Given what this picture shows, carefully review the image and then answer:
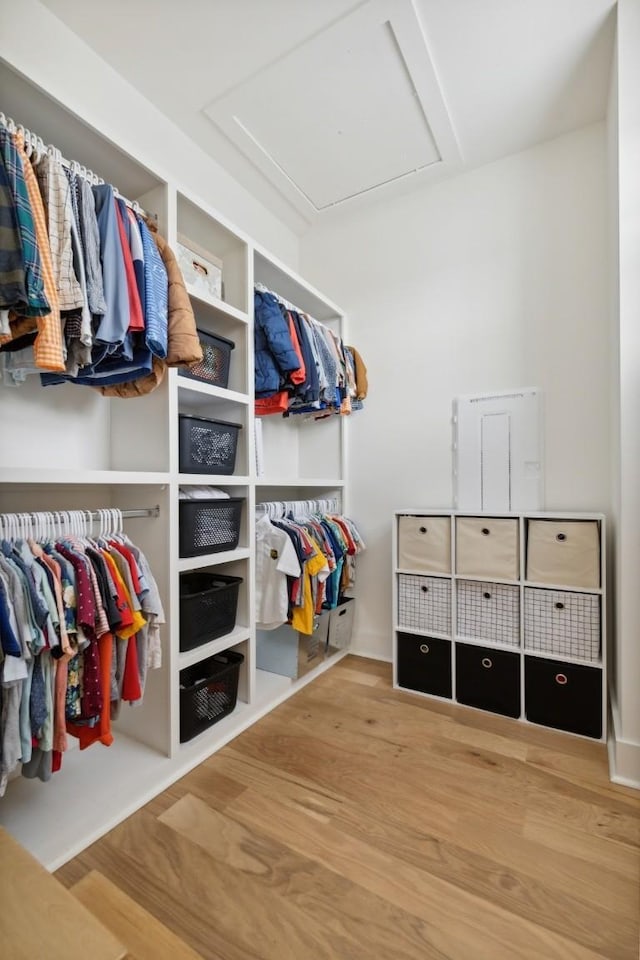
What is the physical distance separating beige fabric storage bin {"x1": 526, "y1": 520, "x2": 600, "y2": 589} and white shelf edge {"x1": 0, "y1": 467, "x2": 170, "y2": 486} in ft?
5.41

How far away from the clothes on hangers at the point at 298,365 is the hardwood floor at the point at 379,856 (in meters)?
1.60

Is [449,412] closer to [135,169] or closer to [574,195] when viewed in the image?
[574,195]

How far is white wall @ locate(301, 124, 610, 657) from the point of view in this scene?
7.41ft

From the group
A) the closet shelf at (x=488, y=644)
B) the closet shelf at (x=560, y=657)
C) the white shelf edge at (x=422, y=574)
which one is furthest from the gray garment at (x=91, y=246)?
the closet shelf at (x=560, y=657)

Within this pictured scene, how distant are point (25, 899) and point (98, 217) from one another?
64.7 inches

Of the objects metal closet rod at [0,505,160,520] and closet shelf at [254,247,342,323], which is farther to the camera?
closet shelf at [254,247,342,323]

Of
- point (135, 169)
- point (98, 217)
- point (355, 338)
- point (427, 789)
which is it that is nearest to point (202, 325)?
point (135, 169)

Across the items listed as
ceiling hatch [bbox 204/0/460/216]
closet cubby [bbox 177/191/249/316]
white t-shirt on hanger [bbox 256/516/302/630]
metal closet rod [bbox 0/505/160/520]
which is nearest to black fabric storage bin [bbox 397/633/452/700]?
white t-shirt on hanger [bbox 256/516/302/630]

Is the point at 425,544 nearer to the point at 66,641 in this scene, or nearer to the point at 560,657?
the point at 560,657

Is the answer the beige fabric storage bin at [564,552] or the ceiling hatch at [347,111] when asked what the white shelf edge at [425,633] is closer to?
the beige fabric storage bin at [564,552]

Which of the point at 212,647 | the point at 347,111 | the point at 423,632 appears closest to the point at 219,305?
the point at 347,111

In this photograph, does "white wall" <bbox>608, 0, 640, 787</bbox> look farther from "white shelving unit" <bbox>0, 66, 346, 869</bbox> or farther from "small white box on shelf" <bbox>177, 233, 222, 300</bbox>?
"small white box on shelf" <bbox>177, 233, 222, 300</bbox>

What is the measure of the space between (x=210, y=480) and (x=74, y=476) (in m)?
0.56

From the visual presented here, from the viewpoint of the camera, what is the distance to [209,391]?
1.87m
